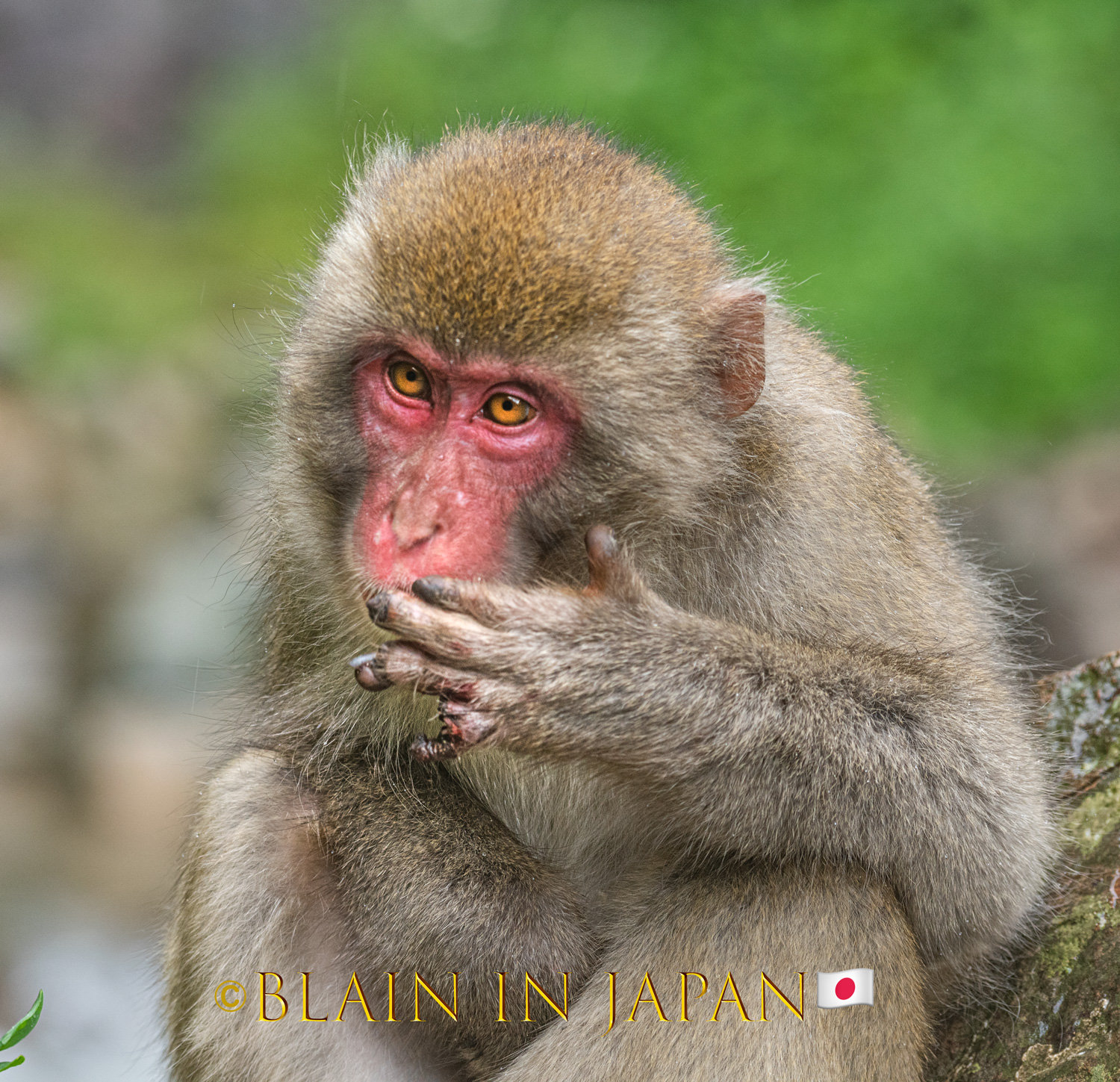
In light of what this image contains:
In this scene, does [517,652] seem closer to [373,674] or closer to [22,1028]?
[373,674]

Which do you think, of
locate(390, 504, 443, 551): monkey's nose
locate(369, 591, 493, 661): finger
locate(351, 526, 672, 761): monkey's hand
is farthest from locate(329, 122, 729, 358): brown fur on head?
locate(369, 591, 493, 661): finger

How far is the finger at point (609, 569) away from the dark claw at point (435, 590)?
13.2 inches

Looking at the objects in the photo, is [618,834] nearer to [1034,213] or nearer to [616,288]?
[616,288]

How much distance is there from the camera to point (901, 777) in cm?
333

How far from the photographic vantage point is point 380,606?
9.29ft

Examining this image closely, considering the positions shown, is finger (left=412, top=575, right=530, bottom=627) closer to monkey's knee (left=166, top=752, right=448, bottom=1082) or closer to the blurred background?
monkey's knee (left=166, top=752, right=448, bottom=1082)

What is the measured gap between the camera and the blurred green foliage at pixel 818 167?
8594 mm

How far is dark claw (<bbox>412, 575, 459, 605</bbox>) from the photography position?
2.89 m

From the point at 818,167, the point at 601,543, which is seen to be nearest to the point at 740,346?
the point at 601,543

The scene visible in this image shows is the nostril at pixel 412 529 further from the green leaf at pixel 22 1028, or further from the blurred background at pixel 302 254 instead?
the blurred background at pixel 302 254

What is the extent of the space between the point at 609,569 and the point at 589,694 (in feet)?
0.88

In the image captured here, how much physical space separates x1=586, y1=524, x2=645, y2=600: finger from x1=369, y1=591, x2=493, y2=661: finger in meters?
0.31

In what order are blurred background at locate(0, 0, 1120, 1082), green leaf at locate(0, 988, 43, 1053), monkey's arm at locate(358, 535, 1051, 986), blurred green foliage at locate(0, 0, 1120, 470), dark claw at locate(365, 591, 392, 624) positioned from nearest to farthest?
green leaf at locate(0, 988, 43, 1053), dark claw at locate(365, 591, 392, 624), monkey's arm at locate(358, 535, 1051, 986), blurred background at locate(0, 0, 1120, 1082), blurred green foliage at locate(0, 0, 1120, 470)

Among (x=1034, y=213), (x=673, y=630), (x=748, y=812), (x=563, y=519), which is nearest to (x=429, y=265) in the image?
(x=563, y=519)
